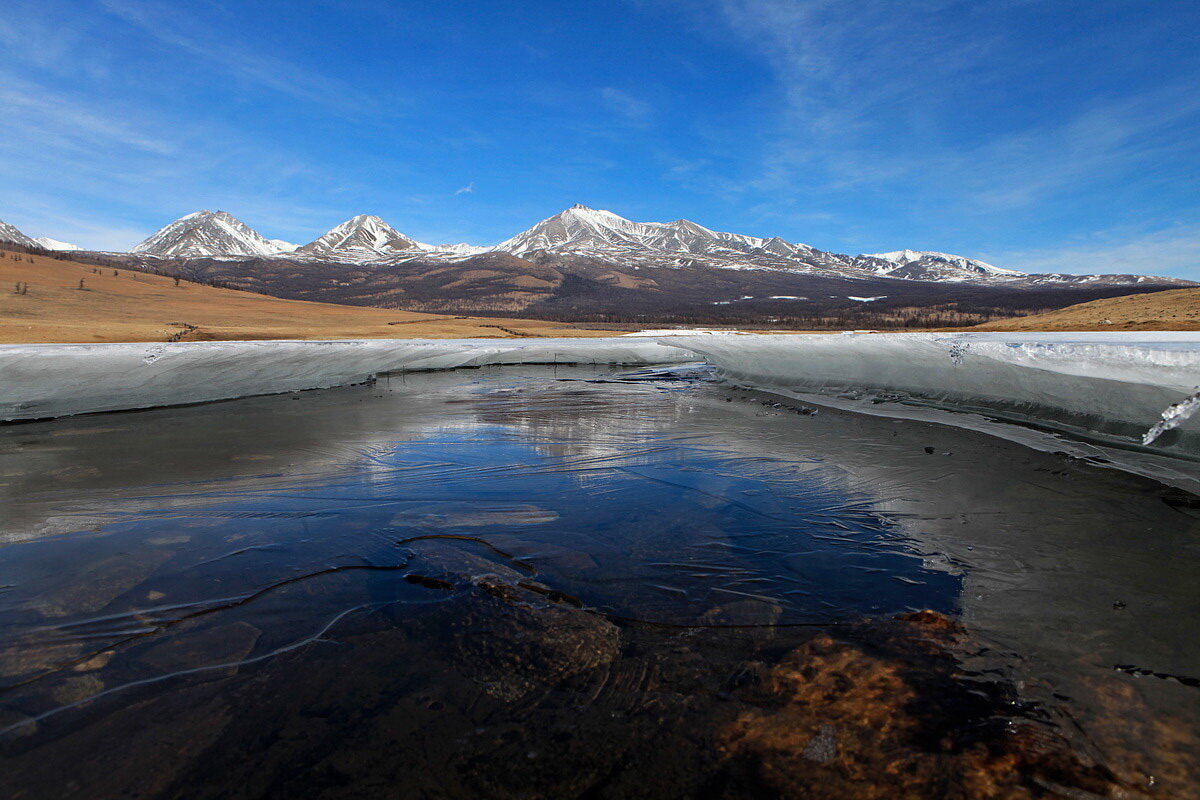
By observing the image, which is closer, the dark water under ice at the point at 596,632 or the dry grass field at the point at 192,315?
the dark water under ice at the point at 596,632

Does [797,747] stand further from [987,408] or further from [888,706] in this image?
[987,408]

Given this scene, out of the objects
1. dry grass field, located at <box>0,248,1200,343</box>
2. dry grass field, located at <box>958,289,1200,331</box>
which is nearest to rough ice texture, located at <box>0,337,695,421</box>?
dry grass field, located at <box>0,248,1200,343</box>

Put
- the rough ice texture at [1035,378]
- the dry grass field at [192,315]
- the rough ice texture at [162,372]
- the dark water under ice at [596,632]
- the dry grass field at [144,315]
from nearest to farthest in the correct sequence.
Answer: the dark water under ice at [596,632] → the rough ice texture at [1035,378] → the rough ice texture at [162,372] → the dry grass field at [192,315] → the dry grass field at [144,315]

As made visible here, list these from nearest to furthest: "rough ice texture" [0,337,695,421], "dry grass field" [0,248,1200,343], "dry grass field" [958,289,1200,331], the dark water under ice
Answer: the dark water under ice → "rough ice texture" [0,337,695,421] → "dry grass field" [958,289,1200,331] → "dry grass field" [0,248,1200,343]

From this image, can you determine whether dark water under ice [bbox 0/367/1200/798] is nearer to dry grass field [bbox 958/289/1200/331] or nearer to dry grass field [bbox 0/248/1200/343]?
dry grass field [bbox 958/289/1200/331]

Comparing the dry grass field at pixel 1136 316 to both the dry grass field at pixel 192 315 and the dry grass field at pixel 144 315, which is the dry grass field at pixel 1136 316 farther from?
the dry grass field at pixel 144 315

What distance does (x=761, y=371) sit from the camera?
15.6 metres

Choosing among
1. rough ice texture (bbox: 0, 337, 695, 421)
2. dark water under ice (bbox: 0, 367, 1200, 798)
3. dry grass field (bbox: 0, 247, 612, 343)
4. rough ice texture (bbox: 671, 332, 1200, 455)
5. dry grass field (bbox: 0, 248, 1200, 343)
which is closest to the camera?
dark water under ice (bbox: 0, 367, 1200, 798)

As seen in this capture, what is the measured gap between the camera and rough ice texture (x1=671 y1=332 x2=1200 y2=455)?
19.3 feet

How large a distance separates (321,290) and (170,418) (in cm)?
18530

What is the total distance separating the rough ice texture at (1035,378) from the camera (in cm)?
589

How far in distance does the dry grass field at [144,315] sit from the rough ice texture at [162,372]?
4.96m

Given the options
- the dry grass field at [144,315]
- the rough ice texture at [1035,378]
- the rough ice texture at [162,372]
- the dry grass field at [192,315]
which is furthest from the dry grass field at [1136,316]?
the dry grass field at [144,315]

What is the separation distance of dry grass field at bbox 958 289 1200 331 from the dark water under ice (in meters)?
12.1
